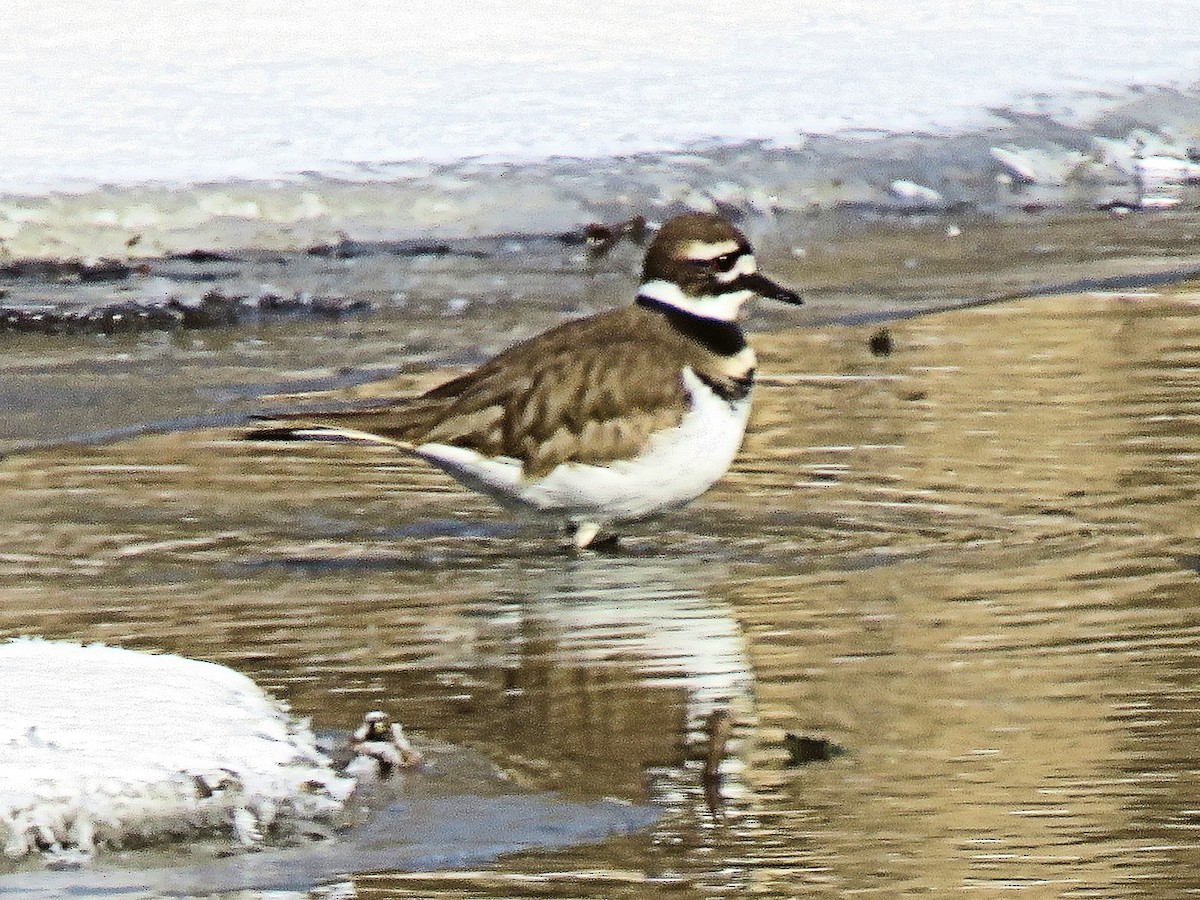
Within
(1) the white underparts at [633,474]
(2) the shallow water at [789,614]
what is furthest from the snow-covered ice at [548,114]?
(1) the white underparts at [633,474]

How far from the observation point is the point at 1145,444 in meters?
A: 6.72

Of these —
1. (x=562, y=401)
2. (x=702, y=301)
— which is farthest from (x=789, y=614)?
(x=702, y=301)

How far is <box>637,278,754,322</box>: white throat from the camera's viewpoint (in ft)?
21.8

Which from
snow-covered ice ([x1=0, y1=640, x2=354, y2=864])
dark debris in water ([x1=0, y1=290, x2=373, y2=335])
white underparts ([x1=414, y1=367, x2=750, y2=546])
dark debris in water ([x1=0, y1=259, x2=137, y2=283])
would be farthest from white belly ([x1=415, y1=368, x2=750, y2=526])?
dark debris in water ([x1=0, y1=259, x2=137, y2=283])

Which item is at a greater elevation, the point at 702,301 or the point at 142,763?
the point at 702,301

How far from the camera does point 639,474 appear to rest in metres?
6.17

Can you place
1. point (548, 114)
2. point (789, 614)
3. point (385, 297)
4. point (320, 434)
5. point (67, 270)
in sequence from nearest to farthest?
point (789, 614) → point (320, 434) → point (385, 297) → point (67, 270) → point (548, 114)

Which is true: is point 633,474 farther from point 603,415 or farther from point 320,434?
point 320,434

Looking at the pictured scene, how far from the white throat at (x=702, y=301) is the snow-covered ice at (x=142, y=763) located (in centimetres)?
268

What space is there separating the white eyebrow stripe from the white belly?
466 mm

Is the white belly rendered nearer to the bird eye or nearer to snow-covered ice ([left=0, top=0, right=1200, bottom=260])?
the bird eye

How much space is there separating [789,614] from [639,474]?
102 cm

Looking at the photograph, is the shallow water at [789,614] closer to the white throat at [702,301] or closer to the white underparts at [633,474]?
the white underparts at [633,474]

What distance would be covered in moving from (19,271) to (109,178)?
496mm
